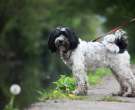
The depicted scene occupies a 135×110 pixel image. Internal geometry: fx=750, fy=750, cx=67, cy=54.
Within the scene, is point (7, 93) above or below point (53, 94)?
above

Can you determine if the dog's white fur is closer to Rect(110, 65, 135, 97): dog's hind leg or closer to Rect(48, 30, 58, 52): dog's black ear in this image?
Rect(110, 65, 135, 97): dog's hind leg

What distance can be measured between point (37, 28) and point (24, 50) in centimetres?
257

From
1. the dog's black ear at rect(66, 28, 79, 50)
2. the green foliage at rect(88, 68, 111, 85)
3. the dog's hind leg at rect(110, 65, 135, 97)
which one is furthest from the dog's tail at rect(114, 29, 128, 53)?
the green foliage at rect(88, 68, 111, 85)

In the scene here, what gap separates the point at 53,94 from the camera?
14.6 metres

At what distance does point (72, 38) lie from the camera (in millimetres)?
14453

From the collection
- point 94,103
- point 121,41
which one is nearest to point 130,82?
point 121,41

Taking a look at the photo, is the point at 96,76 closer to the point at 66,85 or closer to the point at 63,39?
the point at 66,85

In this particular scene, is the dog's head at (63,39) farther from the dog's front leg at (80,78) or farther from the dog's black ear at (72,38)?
the dog's front leg at (80,78)

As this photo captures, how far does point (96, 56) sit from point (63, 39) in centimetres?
98

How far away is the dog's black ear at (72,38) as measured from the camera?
14.4m

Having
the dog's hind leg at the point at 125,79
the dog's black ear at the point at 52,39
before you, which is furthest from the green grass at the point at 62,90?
the dog's hind leg at the point at 125,79

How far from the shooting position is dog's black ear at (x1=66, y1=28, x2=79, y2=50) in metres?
14.4

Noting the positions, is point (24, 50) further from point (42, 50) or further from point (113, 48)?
point (113, 48)

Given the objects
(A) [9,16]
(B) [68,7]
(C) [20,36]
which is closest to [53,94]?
(B) [68,7]
